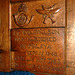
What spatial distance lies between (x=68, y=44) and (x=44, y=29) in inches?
19.1

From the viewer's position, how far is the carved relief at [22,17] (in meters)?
1.69

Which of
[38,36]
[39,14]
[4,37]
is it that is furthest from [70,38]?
[4,37]

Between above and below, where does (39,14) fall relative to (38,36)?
above

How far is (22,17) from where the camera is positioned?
171cm

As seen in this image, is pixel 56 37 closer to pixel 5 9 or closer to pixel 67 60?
pixel 67 60

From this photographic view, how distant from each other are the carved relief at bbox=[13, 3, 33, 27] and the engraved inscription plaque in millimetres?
130

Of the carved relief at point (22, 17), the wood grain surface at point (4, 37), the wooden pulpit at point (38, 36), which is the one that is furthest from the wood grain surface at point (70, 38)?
the wood grain surface at point (4, 37)

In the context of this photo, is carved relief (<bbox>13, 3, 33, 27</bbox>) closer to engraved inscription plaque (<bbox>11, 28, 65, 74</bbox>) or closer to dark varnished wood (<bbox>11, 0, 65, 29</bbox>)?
dark varnished wood (<bbox>11, 0, 65, 29</bbox>)

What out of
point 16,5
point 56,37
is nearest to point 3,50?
point 16,5

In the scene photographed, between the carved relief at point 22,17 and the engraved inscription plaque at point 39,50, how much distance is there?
130 millimetres

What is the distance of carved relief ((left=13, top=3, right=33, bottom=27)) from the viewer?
66.6 inches

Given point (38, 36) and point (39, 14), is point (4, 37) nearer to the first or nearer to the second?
point (38, 36)

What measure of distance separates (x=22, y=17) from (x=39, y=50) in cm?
68

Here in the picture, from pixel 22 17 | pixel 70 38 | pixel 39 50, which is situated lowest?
pixel 39 50
